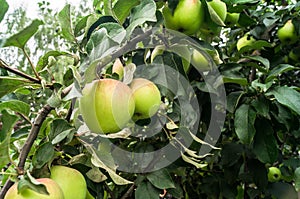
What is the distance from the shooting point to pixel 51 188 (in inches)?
23.2

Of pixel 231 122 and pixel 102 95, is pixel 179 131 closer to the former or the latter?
pixel 102 95

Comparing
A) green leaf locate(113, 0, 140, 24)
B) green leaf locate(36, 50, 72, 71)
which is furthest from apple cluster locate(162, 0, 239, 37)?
green leaf locate(36, 50, 72, 71)

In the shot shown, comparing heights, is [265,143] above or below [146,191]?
below

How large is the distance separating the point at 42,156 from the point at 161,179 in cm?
31

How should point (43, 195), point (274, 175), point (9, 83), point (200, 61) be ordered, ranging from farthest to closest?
1. point (274, 175)
2. point (200, 61)
3. point (9, 83)
4. point (43, 195)

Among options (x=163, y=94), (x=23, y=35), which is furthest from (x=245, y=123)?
(x=23, y=35)

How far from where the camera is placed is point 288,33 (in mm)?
1313

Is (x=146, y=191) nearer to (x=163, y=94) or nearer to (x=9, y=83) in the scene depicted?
(x=163, y=94)

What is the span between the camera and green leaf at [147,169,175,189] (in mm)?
859

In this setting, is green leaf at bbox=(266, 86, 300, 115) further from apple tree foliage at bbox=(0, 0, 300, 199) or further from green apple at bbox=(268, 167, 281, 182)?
green apple at bbox=(268, 167, 281, 182)

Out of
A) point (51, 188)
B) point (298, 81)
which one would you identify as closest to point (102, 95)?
point (51, 188)

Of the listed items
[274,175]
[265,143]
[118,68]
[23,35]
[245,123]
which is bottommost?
[274,175]

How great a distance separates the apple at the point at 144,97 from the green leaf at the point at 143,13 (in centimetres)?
10

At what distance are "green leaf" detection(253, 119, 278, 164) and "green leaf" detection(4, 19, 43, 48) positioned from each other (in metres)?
0.70
